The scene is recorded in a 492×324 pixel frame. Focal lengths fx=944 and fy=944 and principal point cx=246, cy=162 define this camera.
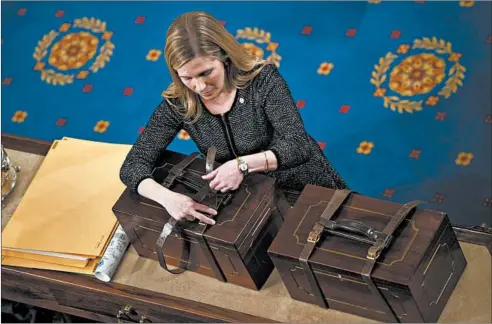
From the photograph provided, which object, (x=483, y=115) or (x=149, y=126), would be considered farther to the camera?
(x=483, y=115)

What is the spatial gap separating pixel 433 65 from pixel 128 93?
5.35ft

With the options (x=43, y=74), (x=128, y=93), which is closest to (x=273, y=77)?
(x=128, y=93)

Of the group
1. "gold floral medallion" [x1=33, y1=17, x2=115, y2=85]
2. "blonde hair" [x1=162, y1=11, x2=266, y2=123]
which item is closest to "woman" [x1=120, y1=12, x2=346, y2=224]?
"blonde hair" [x1=162, y1=11, x2=266, y2=123]

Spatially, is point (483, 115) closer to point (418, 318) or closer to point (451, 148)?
point (451, 148)

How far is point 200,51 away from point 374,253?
0.88 meters

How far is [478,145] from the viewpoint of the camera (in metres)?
4.41

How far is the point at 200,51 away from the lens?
10.0 ft

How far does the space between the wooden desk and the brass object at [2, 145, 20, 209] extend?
0.41 metres

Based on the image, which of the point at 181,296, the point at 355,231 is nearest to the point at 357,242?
the point at 355,231

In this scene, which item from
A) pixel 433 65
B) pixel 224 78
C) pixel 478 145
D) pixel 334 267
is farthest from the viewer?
pixel 433 65

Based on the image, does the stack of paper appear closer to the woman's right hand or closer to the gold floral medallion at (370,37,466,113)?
the woman's right hand

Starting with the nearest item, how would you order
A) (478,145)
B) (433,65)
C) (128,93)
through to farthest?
(478,145) < (433,65) < (128,93)

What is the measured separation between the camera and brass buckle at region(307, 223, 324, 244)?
282 centimetres

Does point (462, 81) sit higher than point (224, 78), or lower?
higher
